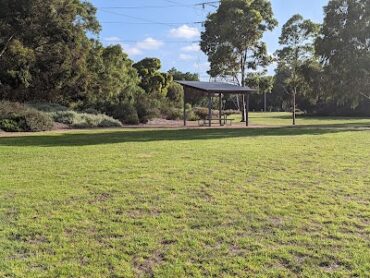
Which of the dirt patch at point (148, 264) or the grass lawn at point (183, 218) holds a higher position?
the grass lawn at point (183, 218)

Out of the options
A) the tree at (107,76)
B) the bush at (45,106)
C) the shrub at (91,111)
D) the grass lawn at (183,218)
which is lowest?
the grass lawn at (183,218)

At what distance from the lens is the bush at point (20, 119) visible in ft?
69.3

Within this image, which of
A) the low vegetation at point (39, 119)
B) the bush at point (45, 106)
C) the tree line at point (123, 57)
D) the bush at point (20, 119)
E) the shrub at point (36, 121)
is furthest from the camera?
the bush at point (45, 106)

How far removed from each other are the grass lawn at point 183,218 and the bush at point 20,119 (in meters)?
11.1

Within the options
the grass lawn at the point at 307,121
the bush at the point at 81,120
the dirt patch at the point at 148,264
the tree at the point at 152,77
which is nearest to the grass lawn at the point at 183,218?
the dirt patch at the point at 148,264

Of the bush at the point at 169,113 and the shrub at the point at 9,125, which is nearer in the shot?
the shrub at the point at 9,125

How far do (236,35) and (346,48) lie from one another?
14.0 m

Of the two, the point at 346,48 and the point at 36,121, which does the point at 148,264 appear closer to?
the point at 36,121

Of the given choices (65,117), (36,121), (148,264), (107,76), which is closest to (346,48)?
(107,76)

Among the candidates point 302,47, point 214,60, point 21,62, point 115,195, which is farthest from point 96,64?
point 115,195

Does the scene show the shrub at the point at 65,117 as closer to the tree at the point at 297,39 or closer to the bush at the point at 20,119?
the bush at the point at 20,119

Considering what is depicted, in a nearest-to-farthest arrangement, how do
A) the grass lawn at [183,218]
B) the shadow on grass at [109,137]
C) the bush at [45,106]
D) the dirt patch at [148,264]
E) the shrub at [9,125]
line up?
the dirt patch at [148,264] → the grass lawn at [183,218] → the shadow on grass at [109,137] → the shrub at [9,125] → the bush at [45,106]

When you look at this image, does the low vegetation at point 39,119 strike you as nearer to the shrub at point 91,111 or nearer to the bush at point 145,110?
the shrub at point 91,111

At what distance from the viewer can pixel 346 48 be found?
26.3 metres
